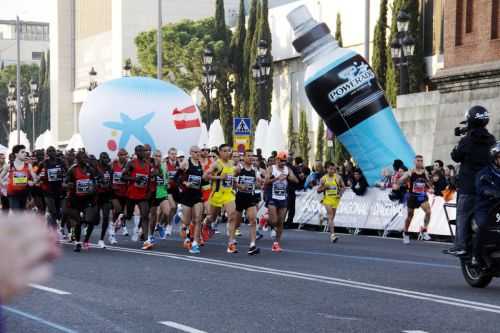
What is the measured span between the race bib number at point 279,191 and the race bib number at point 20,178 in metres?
5.23

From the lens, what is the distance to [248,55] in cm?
6744

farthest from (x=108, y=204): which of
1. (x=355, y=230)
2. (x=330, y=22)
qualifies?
(x=330, y=22)

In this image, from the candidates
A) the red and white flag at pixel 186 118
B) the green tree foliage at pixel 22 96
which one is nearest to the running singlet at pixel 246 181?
the red and white flag at pixel 186 118

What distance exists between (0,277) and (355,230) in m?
25.1

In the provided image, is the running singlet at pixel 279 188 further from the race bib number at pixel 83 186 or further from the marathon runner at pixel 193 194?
the race bib number at pixel 83 186

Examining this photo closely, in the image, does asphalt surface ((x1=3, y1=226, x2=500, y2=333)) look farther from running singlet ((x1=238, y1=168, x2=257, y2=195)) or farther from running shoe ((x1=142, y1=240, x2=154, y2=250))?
running singlet ((x1=238, y1=168, x2=257, y2=195))

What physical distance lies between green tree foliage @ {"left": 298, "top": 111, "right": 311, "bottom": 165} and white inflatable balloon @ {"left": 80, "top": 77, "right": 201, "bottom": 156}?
28.6 metres

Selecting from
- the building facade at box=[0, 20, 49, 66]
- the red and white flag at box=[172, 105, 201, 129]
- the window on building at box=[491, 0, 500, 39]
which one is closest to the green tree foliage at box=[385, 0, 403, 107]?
the window on building at box=[491, 0, 500, 39]

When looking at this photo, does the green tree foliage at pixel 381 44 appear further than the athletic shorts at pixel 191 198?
Yes

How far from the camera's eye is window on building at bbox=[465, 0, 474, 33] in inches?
1347

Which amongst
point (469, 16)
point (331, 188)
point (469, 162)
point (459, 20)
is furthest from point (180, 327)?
point (459, 20)

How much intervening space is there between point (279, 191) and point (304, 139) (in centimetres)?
4365

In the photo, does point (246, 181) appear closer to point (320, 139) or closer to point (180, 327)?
point (180, 327)

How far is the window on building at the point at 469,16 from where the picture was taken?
34.2 m
